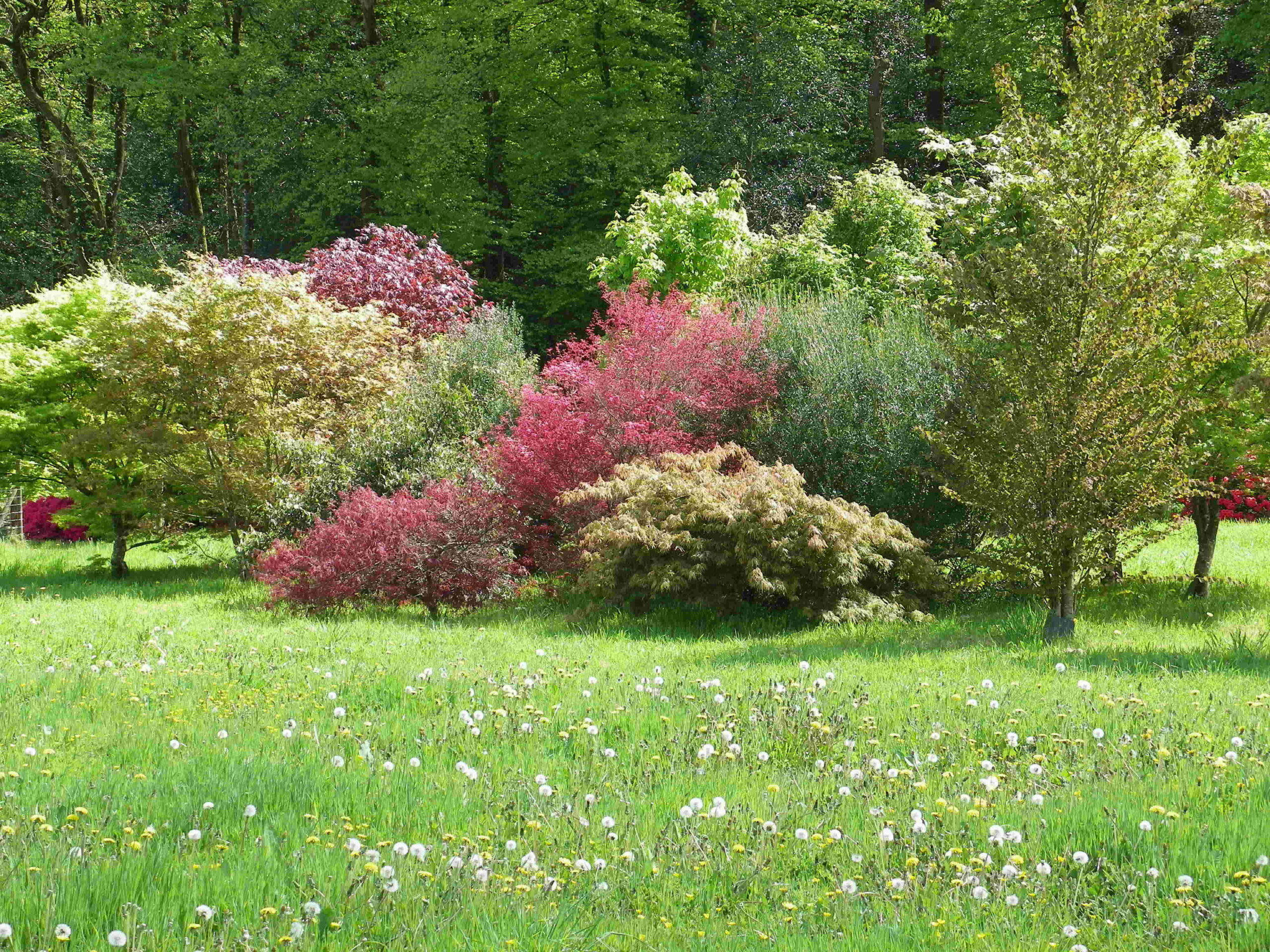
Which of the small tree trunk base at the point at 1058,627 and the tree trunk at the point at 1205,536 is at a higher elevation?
the tree trunk at the point at 1205,536

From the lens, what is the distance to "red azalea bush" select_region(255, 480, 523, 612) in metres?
11.3

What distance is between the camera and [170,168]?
120 feet

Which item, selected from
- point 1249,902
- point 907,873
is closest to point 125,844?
point 907,873

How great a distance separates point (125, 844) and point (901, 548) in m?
7.91

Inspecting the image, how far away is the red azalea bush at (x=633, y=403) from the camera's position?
12.2 m

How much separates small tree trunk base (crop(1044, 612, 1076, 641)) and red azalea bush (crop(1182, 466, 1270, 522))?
1.69 metres

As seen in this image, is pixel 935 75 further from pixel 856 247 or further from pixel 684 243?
pixel 684 243

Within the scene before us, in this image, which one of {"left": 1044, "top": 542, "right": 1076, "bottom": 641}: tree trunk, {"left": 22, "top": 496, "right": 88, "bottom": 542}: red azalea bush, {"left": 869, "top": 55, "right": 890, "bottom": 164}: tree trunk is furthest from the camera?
{"left": 869, "top": 55, "right": 890, "bottom": 164}: tree trunk

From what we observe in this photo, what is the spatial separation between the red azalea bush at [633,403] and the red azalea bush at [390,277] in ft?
20.8

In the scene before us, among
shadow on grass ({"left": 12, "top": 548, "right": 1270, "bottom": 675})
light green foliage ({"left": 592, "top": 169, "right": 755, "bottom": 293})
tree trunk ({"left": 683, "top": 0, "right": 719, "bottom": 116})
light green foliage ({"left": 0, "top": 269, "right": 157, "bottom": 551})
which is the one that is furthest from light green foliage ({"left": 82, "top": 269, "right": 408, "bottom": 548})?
tree trunk ({"left": 683, "top": 0, "right": 719, "bottom": 116})

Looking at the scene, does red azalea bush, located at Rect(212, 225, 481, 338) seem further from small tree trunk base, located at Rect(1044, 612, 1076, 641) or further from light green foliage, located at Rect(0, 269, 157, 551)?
small tree trunk base, located at Rect(1044, 612, 1076, 641)

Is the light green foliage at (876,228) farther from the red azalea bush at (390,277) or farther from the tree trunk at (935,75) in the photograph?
the tree trunk at (935,75)

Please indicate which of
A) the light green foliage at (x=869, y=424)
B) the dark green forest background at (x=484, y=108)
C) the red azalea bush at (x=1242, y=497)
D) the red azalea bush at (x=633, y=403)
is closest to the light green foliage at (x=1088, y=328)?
the red azalea bush at (x=1242, y=497)

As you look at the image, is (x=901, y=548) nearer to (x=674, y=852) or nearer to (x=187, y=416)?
(x=674, y=852)
